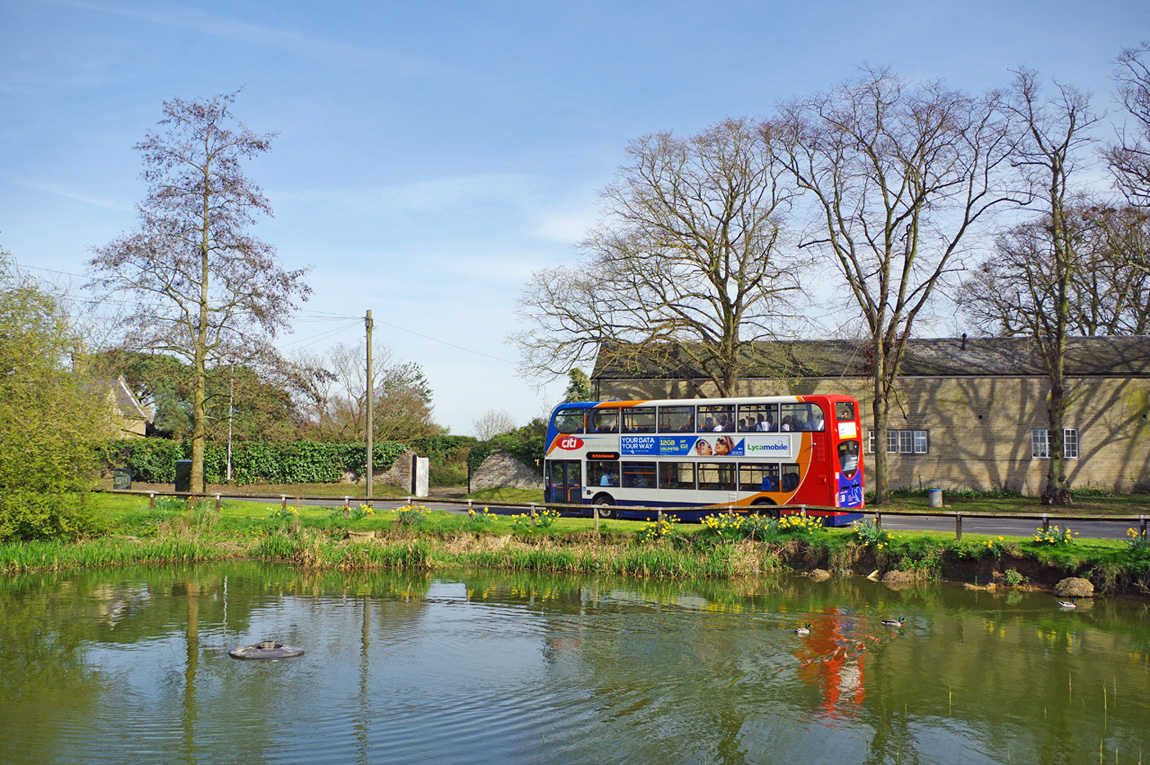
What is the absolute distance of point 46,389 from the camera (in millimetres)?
18688

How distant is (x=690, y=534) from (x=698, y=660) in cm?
850

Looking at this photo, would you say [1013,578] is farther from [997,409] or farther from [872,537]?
[997,409]

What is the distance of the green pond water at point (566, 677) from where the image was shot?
800 centimetres

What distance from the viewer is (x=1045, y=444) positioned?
115 ft

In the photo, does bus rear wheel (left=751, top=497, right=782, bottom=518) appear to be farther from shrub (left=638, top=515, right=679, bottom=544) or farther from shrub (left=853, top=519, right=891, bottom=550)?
shrub (left=638, top=515, right=679, bottom=544)

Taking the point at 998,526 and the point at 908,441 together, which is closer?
the point at 998,526

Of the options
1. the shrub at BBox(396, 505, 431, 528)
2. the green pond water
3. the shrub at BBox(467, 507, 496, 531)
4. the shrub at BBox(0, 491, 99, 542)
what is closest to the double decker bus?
the shrub at BBox(467, 507, 496, 531)

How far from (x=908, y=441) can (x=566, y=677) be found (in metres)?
30.0

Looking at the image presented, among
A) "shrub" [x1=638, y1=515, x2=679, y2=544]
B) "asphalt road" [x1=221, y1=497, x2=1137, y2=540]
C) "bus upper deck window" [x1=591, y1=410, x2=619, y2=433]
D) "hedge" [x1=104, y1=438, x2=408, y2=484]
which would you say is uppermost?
"bus upper deck window" [x1=591, y1=410, x2=619, y2=433]

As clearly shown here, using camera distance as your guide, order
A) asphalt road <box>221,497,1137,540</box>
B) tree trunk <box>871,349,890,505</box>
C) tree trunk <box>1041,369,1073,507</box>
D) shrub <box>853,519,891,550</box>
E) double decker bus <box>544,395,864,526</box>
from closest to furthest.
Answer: shrub <box>853,519,891,550</box>
asphalt road <box>221,497,1137,540</box>
double decker bus <box>544,395,864,526</box>
tree trunk <box>871,349,890,505</box>
tree trunk <box>1041,369,1073,507</box>

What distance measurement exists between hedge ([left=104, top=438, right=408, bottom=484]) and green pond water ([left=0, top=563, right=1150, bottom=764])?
23.4 metres

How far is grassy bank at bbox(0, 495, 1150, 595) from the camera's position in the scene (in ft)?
54.6

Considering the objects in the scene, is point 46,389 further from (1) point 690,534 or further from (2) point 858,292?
(2) point 858,292

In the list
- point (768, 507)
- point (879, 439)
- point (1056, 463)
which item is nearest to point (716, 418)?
point (768, 507)
